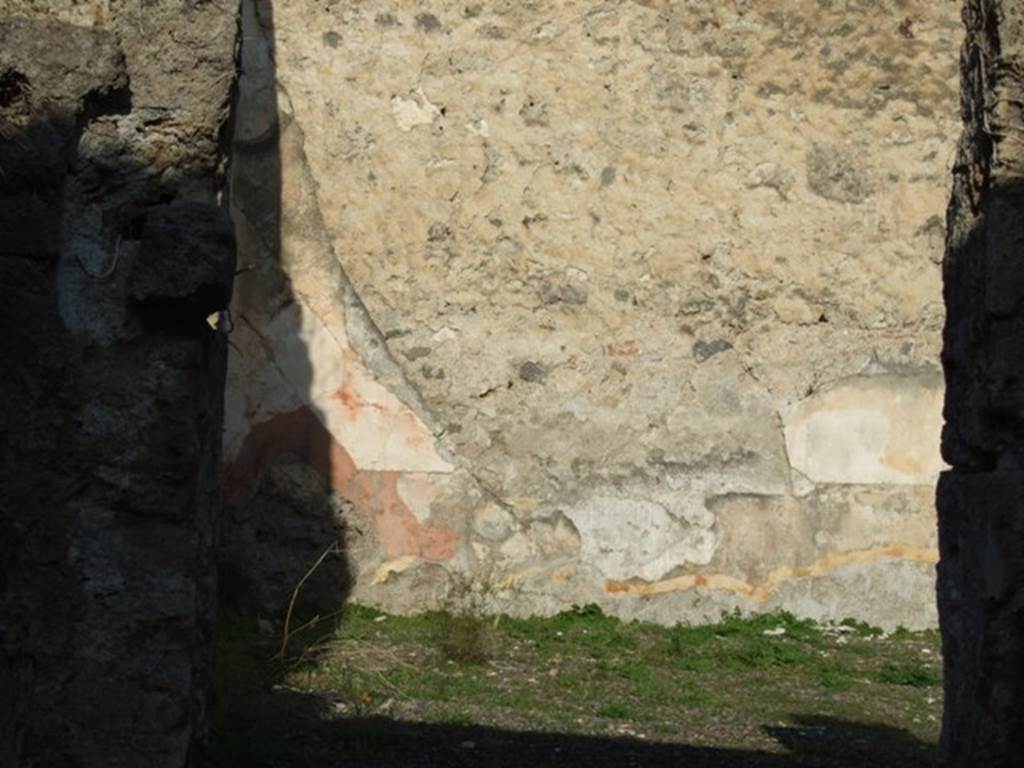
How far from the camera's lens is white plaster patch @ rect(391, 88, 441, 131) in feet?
26.1

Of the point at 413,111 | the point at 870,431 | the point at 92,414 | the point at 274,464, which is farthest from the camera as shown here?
the point at 413,111

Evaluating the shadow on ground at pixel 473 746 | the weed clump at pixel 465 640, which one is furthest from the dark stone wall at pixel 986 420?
the weed clump at pixel 465 640

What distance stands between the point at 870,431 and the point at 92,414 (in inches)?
191

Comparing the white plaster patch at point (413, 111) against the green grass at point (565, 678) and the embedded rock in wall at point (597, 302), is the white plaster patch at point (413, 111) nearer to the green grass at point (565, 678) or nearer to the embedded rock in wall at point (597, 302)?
the embedded rock in wall at point (597, 302)

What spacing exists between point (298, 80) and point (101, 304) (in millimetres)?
4313

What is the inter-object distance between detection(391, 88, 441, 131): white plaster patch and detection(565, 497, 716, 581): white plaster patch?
1950 mm

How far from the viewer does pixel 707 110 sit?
8.06m

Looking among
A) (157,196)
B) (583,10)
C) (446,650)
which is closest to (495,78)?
(583,10)

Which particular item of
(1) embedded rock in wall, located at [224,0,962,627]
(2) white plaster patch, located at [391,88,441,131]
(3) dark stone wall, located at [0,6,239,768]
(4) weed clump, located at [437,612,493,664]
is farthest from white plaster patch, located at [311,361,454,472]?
(3) dark stone wall, located at [0,6,239,768]

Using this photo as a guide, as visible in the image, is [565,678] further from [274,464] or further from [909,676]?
[274,464]

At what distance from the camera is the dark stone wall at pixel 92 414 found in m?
3.70

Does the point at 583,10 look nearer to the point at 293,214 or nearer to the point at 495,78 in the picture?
the point at 495,78

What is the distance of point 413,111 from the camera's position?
7977 millimetres

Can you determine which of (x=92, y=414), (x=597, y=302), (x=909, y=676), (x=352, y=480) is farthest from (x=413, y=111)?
(x=92, y=414)
